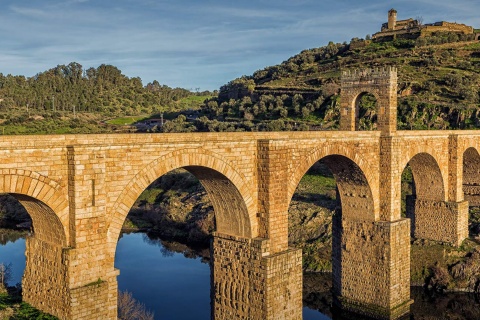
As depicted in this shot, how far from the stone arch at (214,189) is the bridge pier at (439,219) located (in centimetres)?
1362

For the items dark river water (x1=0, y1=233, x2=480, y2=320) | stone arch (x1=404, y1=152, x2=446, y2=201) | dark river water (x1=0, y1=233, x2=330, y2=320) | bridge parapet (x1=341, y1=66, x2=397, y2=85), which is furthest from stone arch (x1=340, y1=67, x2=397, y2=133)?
dark river water (x1=0, y1=233, x2=330, y2=320)

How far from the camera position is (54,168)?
10.7 m

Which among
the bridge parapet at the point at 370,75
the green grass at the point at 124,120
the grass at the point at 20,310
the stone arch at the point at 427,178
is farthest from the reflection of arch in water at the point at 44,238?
the green grass at the point at 124,120

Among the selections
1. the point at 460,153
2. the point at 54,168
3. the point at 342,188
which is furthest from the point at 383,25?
the point at 54,168

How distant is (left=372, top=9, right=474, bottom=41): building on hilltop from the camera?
210 ft

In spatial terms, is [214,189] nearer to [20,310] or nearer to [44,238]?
[44,238]

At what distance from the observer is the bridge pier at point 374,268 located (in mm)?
19609

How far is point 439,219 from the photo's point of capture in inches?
984

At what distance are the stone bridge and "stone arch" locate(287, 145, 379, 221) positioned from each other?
1.8 inches

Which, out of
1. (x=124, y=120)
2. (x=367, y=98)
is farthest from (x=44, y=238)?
(x=124, y=120)

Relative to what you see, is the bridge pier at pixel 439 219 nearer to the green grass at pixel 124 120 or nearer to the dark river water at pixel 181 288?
the dark river water at pixel 181 288

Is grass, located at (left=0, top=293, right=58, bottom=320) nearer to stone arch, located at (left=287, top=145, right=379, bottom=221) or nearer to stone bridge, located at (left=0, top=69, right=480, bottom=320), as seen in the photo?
stone bridge, located at (left=0, top=69, right=480, bottom=320)

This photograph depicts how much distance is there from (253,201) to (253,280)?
2.44 metres

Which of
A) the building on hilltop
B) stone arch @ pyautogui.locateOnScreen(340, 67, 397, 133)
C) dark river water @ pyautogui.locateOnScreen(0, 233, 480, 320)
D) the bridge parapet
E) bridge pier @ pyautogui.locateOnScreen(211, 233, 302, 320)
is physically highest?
the building on hilltop
